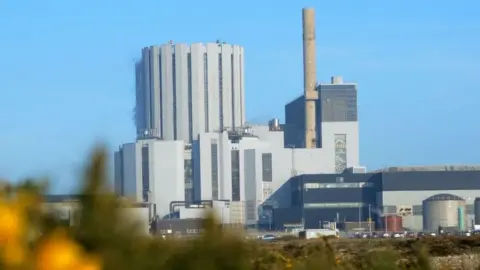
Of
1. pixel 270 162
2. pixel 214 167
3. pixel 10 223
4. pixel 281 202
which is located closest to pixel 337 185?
pixel 281 202

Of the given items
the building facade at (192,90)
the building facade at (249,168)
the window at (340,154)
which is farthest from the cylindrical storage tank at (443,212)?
the building facade at (192,90)

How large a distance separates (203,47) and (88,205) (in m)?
89.0

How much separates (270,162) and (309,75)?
953cm

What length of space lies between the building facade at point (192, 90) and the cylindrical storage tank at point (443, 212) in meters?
21.7

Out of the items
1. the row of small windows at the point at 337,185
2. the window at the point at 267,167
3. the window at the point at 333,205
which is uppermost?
the window at the point at 267,167

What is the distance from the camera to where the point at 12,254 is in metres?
1.39

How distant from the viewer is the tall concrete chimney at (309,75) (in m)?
84.9

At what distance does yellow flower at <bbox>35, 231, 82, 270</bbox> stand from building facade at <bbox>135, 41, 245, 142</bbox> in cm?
8637

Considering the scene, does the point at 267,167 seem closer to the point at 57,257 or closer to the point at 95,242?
the point at 95,242

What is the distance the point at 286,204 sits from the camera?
8425 cm

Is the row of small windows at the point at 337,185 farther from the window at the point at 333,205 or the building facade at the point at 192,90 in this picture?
the building facade at the point at 192,90

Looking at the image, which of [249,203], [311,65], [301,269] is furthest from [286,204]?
[301,269]

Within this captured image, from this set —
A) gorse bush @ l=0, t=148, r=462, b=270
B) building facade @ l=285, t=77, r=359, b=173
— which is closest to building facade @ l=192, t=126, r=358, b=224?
building facade @ l=285, t=77, r=359, b=173

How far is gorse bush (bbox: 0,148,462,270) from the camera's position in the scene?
4.50 ft
